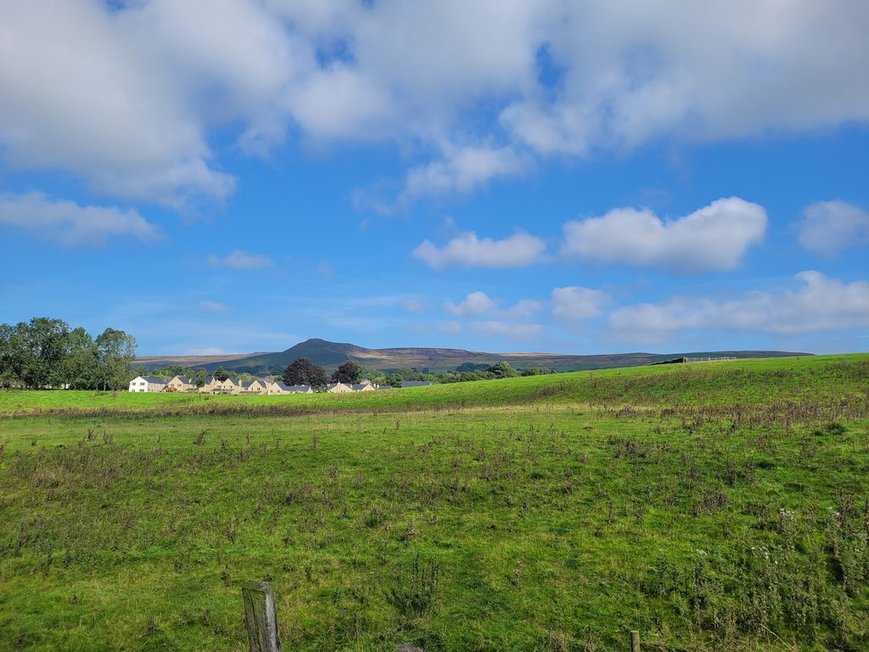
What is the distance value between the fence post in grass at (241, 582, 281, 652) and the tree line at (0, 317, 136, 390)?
555 ft

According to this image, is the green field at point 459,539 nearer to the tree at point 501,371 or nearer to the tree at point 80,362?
the tree at point 80,362

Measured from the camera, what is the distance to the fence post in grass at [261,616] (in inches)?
299

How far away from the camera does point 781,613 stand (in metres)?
12.0

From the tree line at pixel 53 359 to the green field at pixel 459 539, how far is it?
140 m

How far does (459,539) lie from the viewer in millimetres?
16781

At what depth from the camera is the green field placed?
40.6 ft

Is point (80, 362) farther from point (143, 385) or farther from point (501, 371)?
point (501, 371)

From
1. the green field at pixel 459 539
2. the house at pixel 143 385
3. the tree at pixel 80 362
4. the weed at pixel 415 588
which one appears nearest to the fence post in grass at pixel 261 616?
the green field at pixel 459 539

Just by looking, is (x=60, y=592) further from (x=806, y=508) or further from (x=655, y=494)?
(x=806, y=508)

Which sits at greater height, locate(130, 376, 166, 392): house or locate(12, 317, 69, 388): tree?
locate(12, 317, 69, 388): tree

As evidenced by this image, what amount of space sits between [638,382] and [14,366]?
519 ft

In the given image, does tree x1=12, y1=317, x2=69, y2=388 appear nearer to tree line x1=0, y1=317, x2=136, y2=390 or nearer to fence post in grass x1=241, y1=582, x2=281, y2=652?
tree line x1=0, y1=317, x2=136, y2=390

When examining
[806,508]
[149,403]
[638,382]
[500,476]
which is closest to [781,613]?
[806,508]

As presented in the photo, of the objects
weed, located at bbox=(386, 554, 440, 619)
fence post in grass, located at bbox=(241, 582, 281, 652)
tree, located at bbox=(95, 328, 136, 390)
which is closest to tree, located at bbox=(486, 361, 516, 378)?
tree, located at bbox=(95, 328, 136, 390)
